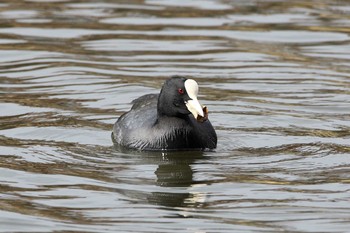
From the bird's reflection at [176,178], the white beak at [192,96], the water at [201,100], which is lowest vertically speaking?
the bird's reflection at [176,178]

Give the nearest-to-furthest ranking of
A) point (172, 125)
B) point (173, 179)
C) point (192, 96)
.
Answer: point (173, 179) < point (192, 96) < point (172, 125)

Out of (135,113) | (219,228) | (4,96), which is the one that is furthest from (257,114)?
(219,228)

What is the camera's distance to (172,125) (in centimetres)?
1116

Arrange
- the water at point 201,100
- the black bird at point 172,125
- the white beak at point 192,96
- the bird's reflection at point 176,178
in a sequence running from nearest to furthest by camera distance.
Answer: the water at point 201,100
the bird's reflection at point 176,178
the white beak at point 192,96
the black bird at point 172,125

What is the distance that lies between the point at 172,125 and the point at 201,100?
1.86 metres

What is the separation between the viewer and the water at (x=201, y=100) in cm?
889

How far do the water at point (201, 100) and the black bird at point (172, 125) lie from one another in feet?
0.46

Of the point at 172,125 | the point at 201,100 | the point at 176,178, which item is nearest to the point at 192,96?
the point at 172,125

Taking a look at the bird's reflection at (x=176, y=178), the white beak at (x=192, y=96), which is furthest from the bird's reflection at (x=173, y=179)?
the white beak at (x=192, y=96)

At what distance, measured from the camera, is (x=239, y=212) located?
8.80 meters

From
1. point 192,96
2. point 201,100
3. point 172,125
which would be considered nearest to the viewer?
point 192,96

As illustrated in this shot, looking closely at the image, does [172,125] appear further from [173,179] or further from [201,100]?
[201,100]

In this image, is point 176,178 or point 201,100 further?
point 201,100

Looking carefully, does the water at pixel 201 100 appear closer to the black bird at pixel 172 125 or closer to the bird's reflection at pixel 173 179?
the bird's reflection at pixel 173 179
